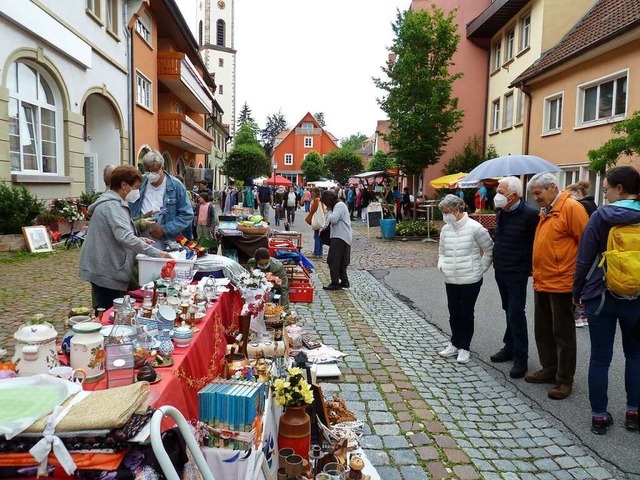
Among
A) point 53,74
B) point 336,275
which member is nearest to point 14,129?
point 53,74

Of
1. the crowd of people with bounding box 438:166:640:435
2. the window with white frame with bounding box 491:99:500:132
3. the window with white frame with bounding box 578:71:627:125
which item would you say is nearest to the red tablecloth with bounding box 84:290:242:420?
the crowd of people with bounding box 438:166:640:435

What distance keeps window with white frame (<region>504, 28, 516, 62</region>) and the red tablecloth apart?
21539 mm

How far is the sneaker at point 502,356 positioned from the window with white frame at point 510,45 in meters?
19.5

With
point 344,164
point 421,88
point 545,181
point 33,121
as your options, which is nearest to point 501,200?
point 545,181

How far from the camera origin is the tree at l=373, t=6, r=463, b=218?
66.2 ft

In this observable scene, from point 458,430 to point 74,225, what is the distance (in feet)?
37.8

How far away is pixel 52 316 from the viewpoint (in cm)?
650

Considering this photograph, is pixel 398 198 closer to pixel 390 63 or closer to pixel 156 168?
pixel 390 63

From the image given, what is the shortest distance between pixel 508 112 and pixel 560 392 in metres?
20.1

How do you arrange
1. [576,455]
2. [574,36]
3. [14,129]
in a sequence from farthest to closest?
[574,36]
[14,129]
[576,455]

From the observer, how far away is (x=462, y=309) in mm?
5652

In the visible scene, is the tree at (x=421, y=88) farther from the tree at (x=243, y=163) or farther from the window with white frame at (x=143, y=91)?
the tree at (x=243, y=163)

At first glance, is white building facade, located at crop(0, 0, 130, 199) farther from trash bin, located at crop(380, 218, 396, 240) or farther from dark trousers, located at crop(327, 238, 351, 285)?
trash bin, located at crop(380, 218, 396, 240)

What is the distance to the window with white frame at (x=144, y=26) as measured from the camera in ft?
62.0
